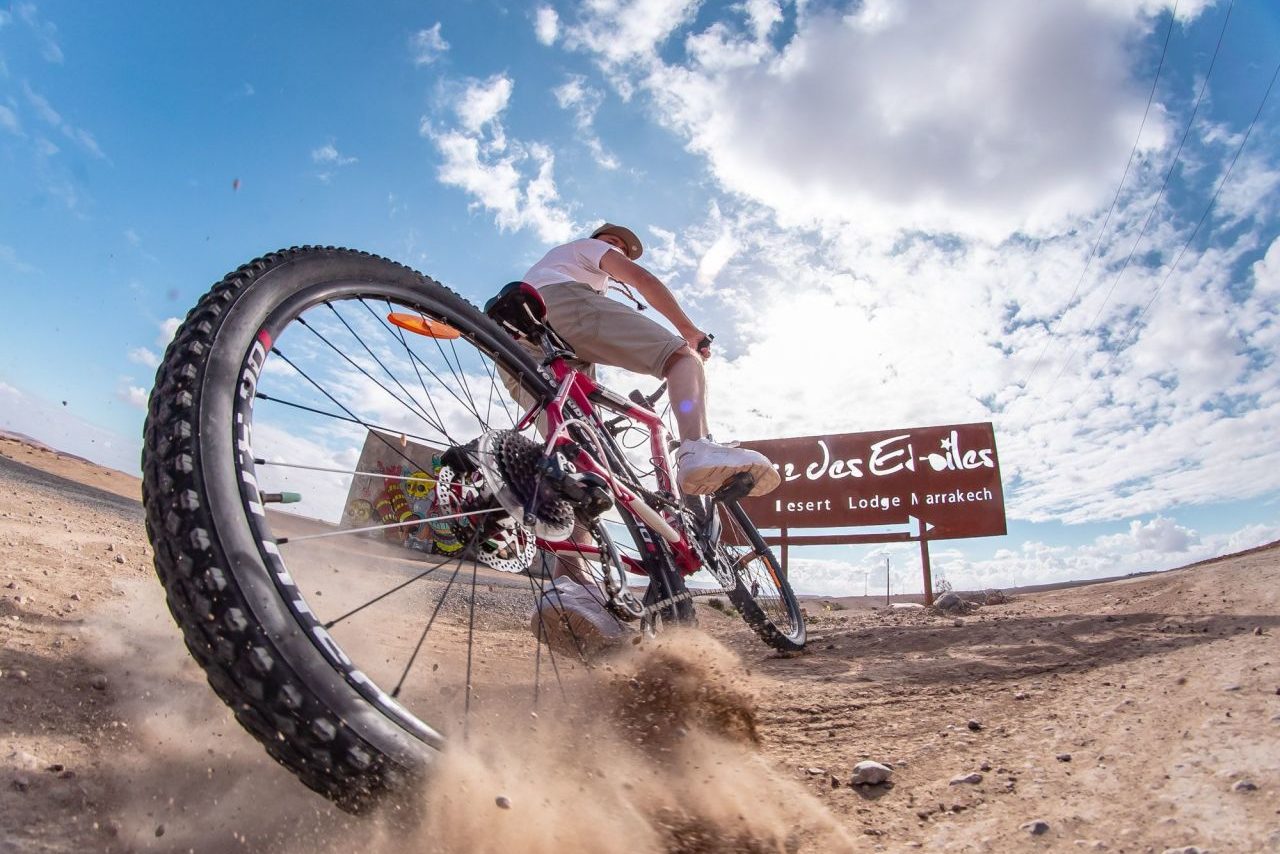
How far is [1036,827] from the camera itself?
1069 mm

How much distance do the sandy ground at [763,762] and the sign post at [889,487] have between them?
9.33 m

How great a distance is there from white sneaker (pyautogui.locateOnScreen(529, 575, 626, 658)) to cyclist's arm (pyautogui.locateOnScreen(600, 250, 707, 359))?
118cm

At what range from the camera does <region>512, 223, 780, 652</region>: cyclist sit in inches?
99.0

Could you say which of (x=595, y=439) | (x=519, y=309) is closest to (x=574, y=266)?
(x=519, y=309)

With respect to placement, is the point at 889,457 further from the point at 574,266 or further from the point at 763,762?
the point at 763,762

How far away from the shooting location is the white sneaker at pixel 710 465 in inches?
96.4

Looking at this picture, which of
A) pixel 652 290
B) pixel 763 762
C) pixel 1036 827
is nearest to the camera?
pixel 1036 827

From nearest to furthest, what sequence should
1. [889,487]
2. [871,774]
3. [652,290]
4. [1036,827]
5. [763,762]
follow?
[1036,827], [871,774], [763,762], [652,290], [889,487]

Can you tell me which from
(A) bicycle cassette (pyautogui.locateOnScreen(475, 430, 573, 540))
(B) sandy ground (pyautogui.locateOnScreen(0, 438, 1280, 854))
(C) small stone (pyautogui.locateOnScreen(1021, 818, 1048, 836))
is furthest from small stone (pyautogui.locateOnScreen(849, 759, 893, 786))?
(A) bicycle cassette (pyautogui.locateOnScreen(475, 430, 573, 540))

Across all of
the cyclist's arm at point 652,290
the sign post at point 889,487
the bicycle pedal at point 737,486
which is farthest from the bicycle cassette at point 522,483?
the sign post at point 889,487

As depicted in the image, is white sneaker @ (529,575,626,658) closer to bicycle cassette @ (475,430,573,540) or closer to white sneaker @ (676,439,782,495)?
bicycle cassette @ (475,430,573,540)

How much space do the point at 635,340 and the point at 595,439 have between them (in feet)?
1.77

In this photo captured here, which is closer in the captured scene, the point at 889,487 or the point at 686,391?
the point at 686,391

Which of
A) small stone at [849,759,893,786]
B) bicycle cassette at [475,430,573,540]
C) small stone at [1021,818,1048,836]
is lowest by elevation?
small stone at [849,759,893,786]
